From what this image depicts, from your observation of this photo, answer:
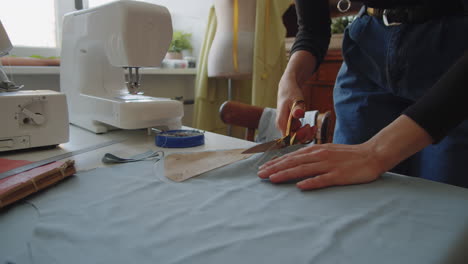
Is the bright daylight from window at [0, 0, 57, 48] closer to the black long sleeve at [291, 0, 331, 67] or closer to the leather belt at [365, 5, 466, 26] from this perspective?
the black long sleeve at [291, 0, 331, 67]

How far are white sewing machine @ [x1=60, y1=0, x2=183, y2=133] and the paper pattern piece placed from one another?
0.87 ft

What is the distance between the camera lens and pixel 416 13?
70 cm

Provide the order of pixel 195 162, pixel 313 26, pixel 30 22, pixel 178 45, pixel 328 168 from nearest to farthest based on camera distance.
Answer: pixel 328 168
pixel 195 162
pixel 313 26
pixel 30 22
pixel 178 45

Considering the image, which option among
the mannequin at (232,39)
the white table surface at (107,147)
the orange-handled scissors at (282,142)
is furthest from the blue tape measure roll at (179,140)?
the mannequin at (232,39)

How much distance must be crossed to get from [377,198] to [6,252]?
0.51 m

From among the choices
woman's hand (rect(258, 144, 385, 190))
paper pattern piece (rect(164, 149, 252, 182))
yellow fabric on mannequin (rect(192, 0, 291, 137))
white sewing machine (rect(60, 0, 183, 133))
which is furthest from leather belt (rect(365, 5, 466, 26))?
yellow fabric on mannequin (rect(192, 0, 291, 137))

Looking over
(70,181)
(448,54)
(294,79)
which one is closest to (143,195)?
(70,181)

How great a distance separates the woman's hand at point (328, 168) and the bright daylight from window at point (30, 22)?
1.70m

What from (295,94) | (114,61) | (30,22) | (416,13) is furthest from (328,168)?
(30,22)

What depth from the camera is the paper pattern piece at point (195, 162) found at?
2.02ft

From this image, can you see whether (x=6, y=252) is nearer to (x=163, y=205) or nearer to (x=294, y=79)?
(x=163, y=205)

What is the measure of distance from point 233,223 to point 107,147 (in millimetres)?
564

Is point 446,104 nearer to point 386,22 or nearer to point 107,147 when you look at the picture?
point 386,22

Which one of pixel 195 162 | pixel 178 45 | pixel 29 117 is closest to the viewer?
pixel 195 162
